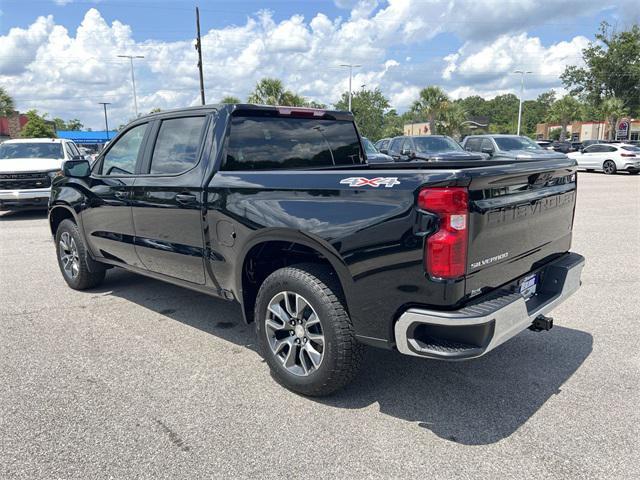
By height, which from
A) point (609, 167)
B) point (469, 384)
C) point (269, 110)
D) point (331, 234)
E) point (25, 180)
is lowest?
point (469, 384)

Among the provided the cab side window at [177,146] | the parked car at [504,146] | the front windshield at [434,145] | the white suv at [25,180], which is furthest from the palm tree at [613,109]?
the cab side window at [177,146]

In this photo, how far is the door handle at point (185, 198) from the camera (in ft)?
12.7

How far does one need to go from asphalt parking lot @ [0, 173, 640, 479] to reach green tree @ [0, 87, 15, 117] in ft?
171

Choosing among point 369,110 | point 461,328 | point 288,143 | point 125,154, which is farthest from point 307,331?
point 369,110

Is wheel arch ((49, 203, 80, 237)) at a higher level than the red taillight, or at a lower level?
lower

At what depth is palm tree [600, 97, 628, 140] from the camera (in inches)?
1543

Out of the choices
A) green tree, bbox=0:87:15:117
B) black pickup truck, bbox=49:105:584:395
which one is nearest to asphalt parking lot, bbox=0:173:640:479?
black pickup truck, bbox=49:105:584:395

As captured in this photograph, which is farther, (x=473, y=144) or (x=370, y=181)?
(x=473, y=144)

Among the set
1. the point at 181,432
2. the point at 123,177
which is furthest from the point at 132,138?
the point at 181,432

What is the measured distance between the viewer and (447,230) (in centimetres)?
259

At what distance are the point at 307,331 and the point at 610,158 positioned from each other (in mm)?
24629

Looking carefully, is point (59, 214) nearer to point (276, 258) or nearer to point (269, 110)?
point (269, 110)

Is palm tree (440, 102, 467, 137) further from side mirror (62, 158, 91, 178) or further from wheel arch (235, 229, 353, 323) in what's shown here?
wheel arch (235, 229, 353, 323)

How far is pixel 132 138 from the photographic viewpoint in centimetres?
472
